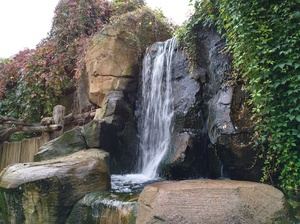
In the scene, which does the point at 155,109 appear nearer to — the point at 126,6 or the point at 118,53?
the point at 118,53

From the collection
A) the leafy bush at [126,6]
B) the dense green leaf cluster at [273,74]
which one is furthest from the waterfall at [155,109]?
the leafy bush at [126,6]

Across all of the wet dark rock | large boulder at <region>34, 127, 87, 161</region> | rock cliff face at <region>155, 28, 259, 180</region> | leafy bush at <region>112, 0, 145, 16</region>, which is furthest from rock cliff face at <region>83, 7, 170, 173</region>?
the wet dark rock

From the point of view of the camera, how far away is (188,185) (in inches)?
179

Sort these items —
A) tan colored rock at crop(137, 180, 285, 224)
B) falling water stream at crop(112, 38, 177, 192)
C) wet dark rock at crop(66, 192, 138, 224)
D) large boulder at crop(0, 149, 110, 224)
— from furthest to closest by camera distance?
falling water stream at crop(112, 38, 177, 192), large boulder at crop(0, 149, 110, 224), wet dark rock at crop(66, 192, 138, 224), tan colored rock at crop(137, 180, 285, 224)

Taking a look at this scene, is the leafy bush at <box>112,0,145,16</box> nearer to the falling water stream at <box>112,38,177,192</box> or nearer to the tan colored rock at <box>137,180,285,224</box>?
the falling water stream at <box>112,38,177,192</box>

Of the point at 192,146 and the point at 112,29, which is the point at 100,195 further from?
the point at 112,29

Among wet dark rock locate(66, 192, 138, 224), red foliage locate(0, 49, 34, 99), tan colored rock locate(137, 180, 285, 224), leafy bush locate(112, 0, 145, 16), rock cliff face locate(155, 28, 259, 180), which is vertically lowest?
wet dark rock locate(66, 192, 138, 224)

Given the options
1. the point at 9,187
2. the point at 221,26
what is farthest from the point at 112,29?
the point at 9,187

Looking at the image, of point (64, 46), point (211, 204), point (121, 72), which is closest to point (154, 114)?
point (121, 72)

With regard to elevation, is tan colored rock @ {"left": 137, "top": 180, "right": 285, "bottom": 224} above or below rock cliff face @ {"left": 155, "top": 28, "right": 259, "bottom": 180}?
below

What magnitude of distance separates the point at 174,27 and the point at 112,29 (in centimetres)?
178

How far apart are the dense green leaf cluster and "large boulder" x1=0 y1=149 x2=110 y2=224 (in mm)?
2489

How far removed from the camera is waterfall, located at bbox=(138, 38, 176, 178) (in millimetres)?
7418

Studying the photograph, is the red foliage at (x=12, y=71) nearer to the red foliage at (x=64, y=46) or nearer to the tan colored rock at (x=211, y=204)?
the red foliage at (x=64, y=46)
